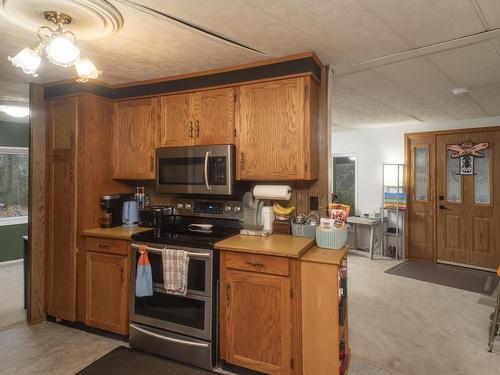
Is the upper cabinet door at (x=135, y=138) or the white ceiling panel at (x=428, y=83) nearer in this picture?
the white ceiling panel at (x=428, y=83)

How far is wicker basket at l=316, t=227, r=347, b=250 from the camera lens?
87.4 inches

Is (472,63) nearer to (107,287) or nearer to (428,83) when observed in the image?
(428,83)

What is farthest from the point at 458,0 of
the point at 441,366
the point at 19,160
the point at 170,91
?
the point at 19,160

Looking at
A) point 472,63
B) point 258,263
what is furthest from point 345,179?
point 258,263

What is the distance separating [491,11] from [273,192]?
1730 millimetres

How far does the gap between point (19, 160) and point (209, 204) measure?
4.25 meters

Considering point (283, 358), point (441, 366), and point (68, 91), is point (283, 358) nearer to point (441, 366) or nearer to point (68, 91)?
point (441, 366)

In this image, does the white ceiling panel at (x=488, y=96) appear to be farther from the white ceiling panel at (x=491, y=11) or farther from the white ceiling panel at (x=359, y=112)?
the white ceiling panel at (x=491, y=11)

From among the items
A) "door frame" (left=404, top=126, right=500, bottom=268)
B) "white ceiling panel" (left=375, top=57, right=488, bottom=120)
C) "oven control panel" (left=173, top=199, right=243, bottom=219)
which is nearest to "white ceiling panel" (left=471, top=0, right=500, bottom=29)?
"white ceiling panel" (left=375, top=57, right=488, bottom=120)

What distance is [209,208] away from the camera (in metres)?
Answer: 2.86

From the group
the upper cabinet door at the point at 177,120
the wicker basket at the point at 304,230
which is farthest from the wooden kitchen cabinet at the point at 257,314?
the upper cabinet door at the point at 177,120

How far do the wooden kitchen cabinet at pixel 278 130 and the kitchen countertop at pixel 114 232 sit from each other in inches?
42.5

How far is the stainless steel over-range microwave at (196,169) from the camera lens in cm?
252

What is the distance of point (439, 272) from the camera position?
455cm
